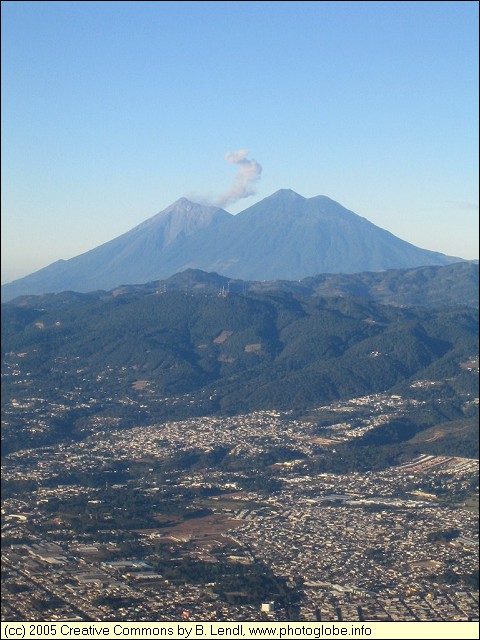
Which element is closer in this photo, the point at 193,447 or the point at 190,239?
the point at 193,447

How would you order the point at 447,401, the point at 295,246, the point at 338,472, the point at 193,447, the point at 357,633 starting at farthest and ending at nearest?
the point at 295,246 < the point at 447,401 < the point at 193,447 < the point at 338,472 < the point at 357,633

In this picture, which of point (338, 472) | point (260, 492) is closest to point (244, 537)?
point (260, 492)

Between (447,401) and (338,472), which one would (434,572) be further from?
(447,401)

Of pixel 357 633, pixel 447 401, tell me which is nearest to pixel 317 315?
pixel 447 401

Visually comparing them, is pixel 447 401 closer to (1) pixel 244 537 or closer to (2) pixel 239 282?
(1) pixel 244 537

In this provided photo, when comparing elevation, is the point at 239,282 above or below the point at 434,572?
above

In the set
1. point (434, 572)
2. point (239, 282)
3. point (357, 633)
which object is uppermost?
point (239, 282)

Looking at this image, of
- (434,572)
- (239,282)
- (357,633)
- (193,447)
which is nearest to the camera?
(357,633)
